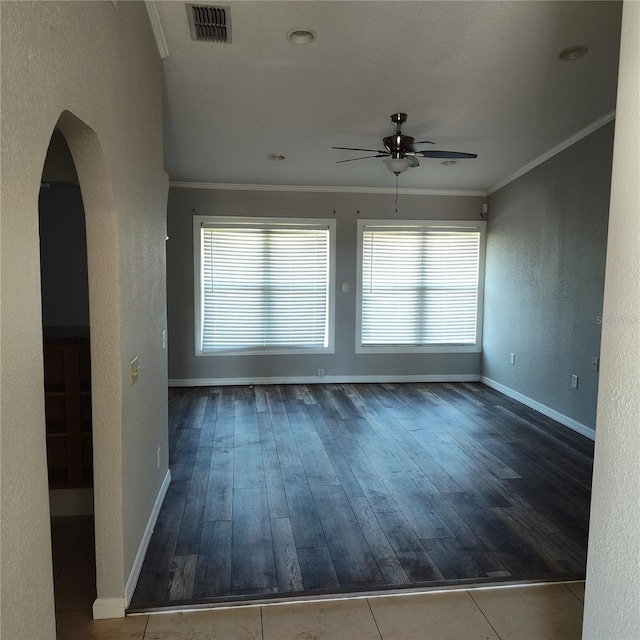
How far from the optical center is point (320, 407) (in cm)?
543

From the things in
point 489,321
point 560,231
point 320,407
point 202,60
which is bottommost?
point 320,407

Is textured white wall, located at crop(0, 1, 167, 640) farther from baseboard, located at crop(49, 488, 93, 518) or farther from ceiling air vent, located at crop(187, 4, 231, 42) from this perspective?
baseboard, located at crop(49, 488, 93, 518)

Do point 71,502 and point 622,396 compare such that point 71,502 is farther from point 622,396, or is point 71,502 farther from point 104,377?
point 622,396

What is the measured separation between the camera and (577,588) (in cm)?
224

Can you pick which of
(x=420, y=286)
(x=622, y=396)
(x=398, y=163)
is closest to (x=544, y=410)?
(x=420, y=286)

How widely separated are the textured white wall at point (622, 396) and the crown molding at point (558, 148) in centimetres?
310

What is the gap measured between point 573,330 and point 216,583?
3.96 m

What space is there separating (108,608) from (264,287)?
15.7 ft

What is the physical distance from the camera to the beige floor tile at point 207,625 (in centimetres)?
190

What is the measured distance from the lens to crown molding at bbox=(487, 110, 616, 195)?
4078 mm

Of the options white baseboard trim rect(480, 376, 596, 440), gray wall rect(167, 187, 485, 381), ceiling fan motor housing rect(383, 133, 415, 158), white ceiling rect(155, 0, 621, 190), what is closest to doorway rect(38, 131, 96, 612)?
white ceiling rect(155, 0, 621, 190)

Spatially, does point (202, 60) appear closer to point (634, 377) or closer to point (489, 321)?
point (634, 377)

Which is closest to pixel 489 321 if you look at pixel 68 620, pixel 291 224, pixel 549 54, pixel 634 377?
pixel 291 224

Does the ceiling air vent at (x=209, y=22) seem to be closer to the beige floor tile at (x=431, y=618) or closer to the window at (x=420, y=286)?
the beige floor tile at (x=431, y=618)
